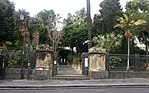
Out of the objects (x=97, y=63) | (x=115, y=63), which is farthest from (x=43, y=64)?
(x=115, y=63)

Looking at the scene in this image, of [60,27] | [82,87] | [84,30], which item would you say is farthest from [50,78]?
[60,27]

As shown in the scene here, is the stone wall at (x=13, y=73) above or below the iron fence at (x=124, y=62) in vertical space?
below

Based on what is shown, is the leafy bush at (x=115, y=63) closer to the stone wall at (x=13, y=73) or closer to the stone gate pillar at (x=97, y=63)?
the stone gate pillar at (x=97, y=63)

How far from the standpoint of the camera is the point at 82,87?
66.5 feet

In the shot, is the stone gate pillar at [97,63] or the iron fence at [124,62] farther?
the iron fence at [124,62]

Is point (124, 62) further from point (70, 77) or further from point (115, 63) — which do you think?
point (70, 77)

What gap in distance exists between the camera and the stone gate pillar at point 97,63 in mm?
25719

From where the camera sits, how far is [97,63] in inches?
1020

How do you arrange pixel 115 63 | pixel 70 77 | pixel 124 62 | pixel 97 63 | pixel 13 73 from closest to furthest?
pixel 13 73 < pixel 70 77 < pixel 97 63 < pixel 115 63 < pixel 124 62

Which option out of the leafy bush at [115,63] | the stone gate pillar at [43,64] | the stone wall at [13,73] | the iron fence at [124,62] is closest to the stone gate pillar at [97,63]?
the iron fence at [124,62]

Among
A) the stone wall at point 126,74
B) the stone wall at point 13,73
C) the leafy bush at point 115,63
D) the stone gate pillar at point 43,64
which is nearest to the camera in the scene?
the stone wall at point 13,73

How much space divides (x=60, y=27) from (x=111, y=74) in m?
39.7

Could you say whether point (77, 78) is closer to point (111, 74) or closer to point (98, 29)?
point (111, 74)

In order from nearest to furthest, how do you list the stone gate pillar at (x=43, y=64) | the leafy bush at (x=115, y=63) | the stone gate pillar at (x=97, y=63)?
the stone gate pillar at (x=43, y=64) → the stone gate pillar at (x=97, y=63) → the leafy bush at (x=115, y=63)
